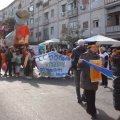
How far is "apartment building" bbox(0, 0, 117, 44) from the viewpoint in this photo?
27.8 metres

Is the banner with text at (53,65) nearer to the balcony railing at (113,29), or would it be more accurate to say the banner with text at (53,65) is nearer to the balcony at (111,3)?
the balcony railing at (113,29)

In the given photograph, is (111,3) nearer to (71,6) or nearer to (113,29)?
(113,29)

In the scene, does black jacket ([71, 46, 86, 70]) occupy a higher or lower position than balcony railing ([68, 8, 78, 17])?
lower

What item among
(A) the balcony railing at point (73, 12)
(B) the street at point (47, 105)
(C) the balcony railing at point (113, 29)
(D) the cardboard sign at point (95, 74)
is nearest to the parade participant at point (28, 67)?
(B) the street at point (47, 105)

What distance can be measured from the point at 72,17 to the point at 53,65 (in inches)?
894

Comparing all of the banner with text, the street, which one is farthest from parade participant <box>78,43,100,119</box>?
the banner with text

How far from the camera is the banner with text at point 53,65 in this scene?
1232cm

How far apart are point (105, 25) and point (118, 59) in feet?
77.2

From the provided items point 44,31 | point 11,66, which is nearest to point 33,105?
point 11,66

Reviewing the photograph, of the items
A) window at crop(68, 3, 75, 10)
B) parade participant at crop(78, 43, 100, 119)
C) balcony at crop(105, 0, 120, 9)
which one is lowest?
parade participant at crop(78, 43, 100, 119)

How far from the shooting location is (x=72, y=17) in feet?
112

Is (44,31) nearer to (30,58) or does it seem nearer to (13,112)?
(30,58)

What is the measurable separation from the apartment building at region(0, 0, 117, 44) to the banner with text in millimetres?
15028

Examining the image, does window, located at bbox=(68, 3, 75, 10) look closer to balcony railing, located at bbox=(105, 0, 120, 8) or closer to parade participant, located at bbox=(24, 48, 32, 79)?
balcony railing, located at bbox=(105, 0, 120, 8)
